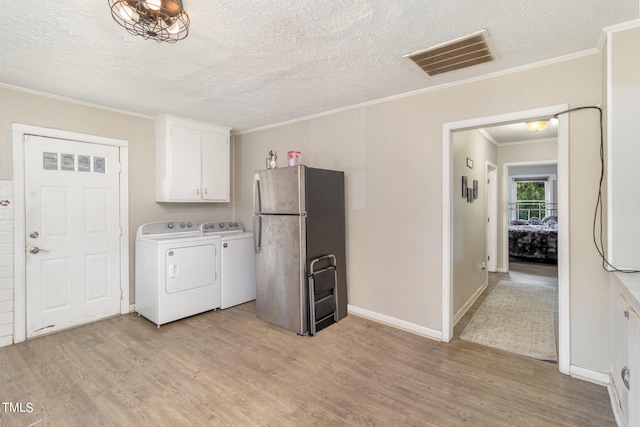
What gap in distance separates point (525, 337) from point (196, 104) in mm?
4251

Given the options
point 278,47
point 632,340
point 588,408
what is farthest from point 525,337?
point 278,47

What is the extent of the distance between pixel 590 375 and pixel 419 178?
2015mm

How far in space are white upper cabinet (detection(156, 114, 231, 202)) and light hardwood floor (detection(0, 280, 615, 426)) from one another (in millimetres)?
1742

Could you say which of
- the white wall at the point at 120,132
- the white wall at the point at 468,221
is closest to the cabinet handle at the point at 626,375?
the white wall at the point at 468,221

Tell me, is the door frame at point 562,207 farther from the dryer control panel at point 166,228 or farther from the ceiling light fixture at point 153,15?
the dryer control panel at point 166,228

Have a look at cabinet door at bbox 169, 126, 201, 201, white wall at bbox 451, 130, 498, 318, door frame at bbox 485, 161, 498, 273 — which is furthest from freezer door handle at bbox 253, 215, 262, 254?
door frame at bbox 485, 161, 498, 273

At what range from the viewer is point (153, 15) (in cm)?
151

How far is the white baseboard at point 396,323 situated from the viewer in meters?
2.86

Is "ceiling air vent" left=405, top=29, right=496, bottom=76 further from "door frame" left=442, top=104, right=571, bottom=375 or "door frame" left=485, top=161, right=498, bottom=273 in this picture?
"door frame" left=485, top=161, right=498, bottom=273

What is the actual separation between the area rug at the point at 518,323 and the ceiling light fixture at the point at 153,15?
136 inches

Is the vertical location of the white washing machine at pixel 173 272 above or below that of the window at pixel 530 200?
below

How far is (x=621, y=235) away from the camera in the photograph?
6.07ft

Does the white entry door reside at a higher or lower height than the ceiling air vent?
lower

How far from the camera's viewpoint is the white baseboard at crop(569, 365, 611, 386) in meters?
2.08
